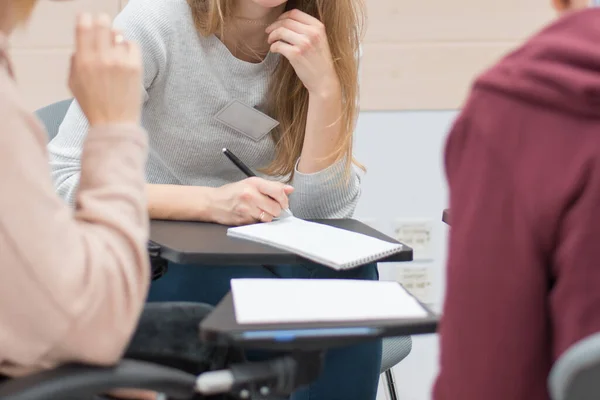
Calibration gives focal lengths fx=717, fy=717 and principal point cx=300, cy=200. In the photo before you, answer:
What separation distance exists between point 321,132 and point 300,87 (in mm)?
151

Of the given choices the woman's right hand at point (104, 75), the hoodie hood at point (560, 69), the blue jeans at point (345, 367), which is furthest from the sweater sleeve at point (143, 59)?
the hoodie hood at point (560, 69)

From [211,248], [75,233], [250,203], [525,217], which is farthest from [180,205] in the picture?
[525,217]

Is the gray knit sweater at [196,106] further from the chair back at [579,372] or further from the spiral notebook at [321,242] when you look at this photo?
the chair back at [579,372]

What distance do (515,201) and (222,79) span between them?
3.70ft

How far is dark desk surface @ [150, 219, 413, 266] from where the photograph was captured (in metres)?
1.12

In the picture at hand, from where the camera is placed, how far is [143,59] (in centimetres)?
158

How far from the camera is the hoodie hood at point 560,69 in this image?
24.5 inches

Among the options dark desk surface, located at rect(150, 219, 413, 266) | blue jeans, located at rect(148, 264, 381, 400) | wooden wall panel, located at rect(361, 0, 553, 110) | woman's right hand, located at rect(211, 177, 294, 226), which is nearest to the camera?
dark desk surface, located at rect(150, 219, 413, 266)

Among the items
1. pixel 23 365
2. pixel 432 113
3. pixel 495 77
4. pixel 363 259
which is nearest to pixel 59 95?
Result: pixel 432 113

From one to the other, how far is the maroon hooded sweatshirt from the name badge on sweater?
0.99 meters

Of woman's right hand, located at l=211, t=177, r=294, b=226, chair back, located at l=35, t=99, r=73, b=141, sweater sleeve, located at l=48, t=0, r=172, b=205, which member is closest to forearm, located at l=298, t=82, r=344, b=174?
woman's right hand, located at l=211, t=177, r=294, b=226

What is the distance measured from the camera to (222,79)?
5.54 feet

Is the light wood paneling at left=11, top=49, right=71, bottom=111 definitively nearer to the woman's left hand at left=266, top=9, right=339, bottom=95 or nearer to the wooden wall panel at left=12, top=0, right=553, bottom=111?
the wooden wall panel at left=12, top=0, right=553, bottom=111

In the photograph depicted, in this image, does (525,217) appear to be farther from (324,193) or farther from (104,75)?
(324,193)
